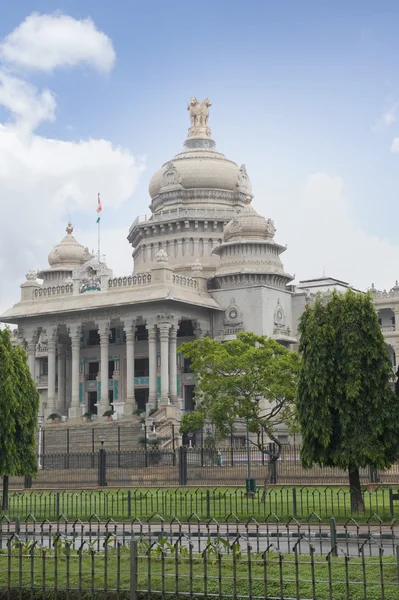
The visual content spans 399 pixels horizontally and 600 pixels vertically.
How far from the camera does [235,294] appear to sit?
65.3 m

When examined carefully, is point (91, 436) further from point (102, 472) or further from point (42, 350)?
point (42, 350)

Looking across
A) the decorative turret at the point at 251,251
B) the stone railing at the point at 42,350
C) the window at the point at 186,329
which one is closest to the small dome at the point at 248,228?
the decorative turret at the point at 251,251

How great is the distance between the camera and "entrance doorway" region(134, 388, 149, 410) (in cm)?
6525

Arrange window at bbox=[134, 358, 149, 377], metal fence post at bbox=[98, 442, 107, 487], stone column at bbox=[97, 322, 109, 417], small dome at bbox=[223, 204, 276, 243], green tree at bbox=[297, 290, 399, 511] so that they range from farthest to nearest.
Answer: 1. small dome at bbox=[223, 204, 276, 243]
2. window at bbox=[134, 358, 149, 377]
3. stone column at bbox=[97, 322, 109, 417]
4. metal fence post at bbox=[98, 442, 107, 487]
5. green tree at bbox=[297, 290, 399, 511]

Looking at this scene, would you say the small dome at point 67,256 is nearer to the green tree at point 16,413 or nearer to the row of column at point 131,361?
the row of column at point 131,361

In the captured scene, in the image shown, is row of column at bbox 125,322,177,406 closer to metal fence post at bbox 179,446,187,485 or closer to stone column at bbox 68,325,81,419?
stone column at bbox 68,325,81,419

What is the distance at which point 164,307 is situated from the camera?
6169 cm

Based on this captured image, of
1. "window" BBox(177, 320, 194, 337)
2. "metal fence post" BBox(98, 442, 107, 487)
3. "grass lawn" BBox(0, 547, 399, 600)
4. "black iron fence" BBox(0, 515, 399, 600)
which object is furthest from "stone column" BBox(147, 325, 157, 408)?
"grass lawn" BBox(0, 547, 399, 600)

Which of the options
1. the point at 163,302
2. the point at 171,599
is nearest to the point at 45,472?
the point at 163,302

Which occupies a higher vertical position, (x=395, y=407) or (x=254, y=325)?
(x=254, y=325)

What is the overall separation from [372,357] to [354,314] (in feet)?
Result: 4.59

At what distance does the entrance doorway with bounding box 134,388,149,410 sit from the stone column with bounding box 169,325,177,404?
3866 millimetres

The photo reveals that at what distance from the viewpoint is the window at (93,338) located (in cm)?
6912

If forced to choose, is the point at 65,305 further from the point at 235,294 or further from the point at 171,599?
the point at 171,599
